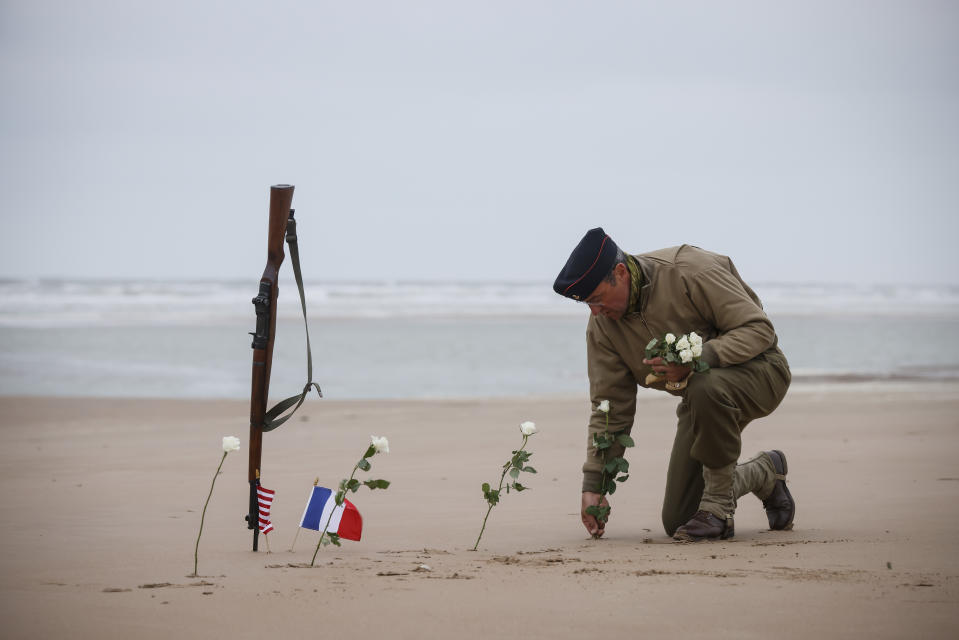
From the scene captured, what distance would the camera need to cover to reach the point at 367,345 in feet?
61.6

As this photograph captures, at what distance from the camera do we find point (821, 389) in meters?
11.9

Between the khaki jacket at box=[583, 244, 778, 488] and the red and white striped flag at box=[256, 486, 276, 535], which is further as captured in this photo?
the khaki jacket at box=[583, 244, 778, 488]

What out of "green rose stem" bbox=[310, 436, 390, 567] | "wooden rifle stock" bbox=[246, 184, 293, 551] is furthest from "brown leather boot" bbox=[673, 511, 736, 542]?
"wooden rifle stock" bbox=[246, 184, 293, 551]

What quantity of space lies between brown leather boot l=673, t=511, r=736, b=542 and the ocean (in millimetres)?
7615

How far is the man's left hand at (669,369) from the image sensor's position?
386 centimetres

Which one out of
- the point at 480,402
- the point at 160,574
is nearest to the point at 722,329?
the point at 160,574

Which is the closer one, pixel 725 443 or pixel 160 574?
pixel 160 574

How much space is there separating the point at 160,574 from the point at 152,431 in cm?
566

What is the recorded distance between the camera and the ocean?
12.7 m

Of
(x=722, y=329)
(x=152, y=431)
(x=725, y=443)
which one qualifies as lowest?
(x=152, y=431)

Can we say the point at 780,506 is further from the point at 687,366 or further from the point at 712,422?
the point at 687,366

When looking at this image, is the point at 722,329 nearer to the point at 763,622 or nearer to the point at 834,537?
the point at 834,537

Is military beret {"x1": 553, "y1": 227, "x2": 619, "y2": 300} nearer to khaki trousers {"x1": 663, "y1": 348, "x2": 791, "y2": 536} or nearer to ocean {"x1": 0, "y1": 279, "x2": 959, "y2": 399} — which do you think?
khaki trousers {"x1": 663, "y1": 348, "x2": 791, "y2": 536}

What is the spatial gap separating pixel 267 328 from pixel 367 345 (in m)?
15.2
